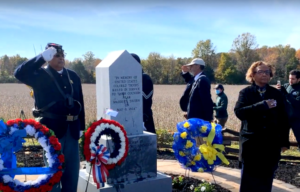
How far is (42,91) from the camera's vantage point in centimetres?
446

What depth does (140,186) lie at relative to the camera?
17.1ft

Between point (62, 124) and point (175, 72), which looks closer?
point (62, 124)

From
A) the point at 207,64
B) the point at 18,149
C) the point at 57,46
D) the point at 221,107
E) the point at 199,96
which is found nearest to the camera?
the point at 18,149

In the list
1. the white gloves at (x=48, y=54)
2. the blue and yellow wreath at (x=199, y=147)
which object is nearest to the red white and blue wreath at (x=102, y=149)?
the white gloves at (x=48, y=54)

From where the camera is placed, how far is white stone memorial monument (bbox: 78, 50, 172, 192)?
204 inches

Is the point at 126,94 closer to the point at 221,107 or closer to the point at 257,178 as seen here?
the point at 257,178

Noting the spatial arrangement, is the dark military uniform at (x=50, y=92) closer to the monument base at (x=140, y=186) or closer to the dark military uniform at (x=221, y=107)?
the monument base at (x=140, y=186)

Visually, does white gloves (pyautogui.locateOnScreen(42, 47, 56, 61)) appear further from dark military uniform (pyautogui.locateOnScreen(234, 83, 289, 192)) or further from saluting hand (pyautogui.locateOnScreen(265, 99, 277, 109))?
saluting hand (pyautogui.locateOnScreen(265, 99, 277, 109))

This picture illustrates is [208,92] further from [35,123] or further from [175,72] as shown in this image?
[175,72]

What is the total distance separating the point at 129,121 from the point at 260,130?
6.41 feet

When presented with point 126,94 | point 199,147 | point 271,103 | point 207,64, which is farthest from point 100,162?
point 207,64

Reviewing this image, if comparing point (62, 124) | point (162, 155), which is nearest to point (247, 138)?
point (62, 124)

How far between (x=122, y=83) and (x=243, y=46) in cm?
5087

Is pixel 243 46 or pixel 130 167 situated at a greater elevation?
pixel 243 46
